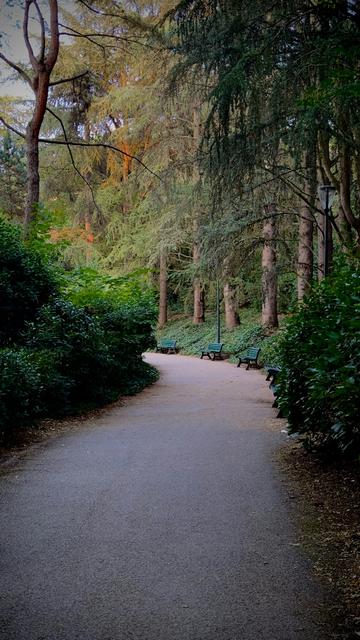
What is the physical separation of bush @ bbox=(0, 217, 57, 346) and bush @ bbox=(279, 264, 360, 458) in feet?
18.4

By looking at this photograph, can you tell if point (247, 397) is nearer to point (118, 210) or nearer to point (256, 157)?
point (256, 157)

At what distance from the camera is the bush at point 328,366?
3.91 m

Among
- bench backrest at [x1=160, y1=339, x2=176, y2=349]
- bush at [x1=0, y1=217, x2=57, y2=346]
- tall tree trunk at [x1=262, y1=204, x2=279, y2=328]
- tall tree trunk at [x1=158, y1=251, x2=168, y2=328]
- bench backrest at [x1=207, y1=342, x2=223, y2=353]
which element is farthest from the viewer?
tall tree trunk at [x1=158, y1=251, x2=168, y2=328]

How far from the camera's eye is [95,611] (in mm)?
2957

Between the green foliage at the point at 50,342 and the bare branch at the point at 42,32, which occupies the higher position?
the bare branch at the point at 42,32

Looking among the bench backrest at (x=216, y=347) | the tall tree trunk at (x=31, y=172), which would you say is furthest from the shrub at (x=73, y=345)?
the bench backrest at (x=216, y=347)

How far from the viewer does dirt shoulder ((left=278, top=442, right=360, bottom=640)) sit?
304 centimetres

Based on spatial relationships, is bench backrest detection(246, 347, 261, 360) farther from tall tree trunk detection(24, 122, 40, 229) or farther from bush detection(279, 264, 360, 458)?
bush detection(279, 264, 360, 458)

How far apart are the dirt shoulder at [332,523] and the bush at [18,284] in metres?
6.06

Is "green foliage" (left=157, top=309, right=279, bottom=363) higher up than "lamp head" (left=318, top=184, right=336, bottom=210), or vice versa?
"lamp head" (left=318, top=184, right=336, bottom=210)

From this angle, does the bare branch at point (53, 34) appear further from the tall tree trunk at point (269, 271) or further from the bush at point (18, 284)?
the tall tree trunk at point (269, 271)

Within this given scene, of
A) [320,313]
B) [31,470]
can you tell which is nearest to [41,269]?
[31,470]

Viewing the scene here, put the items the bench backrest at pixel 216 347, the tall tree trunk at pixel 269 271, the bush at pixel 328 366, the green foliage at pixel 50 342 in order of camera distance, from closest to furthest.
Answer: the bush at pixel 328 366 < the green foliage at pixel 50 342 < the tall tree trunk at pixel 269 271 < the bench backrest at pixel 216 347

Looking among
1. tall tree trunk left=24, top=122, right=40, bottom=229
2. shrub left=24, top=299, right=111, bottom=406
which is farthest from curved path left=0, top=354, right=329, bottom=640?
tall tree trunk left=24, top=122, right=40, bottom=229
